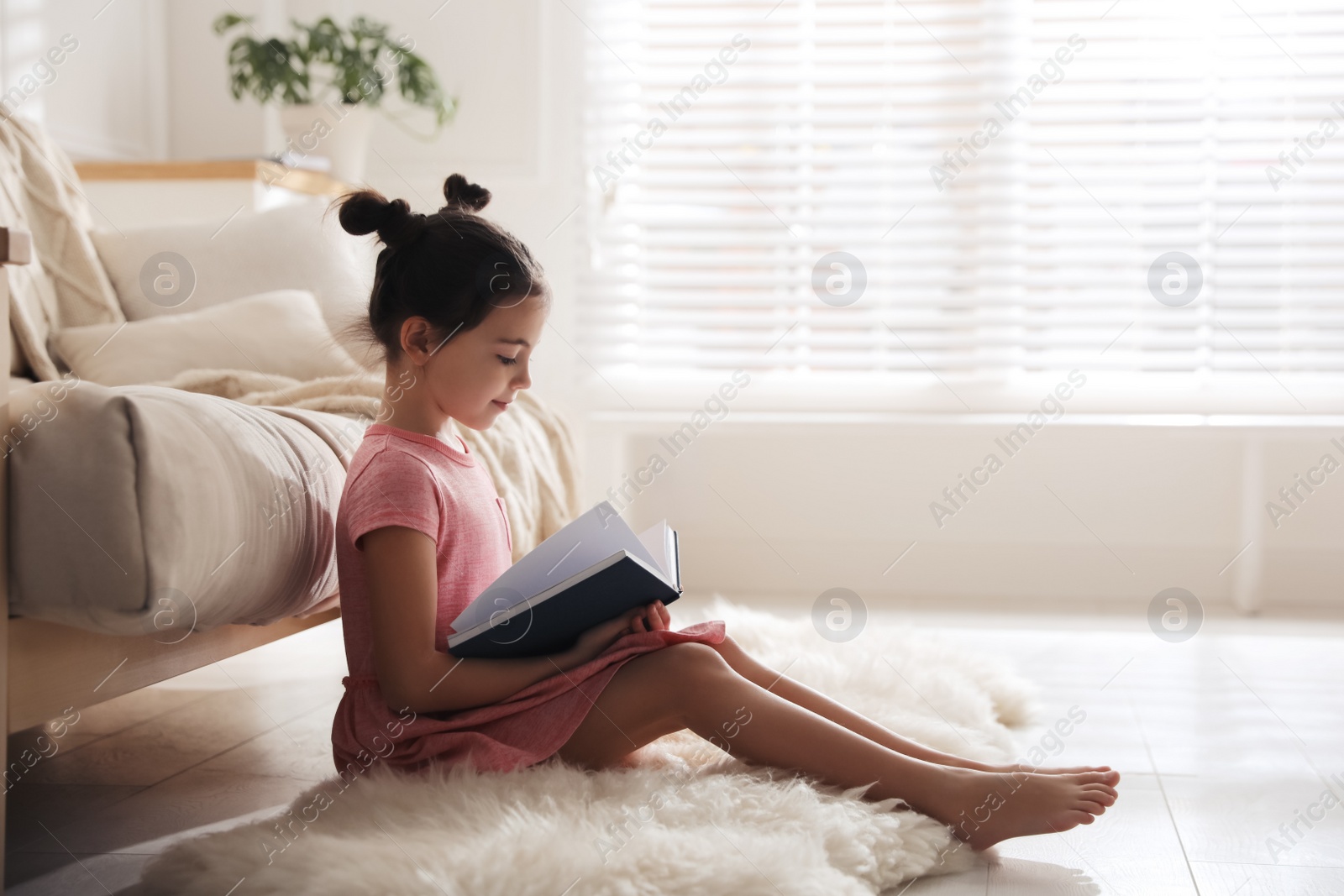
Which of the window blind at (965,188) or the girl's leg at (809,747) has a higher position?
the window blind at (965,188)

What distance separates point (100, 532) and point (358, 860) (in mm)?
321

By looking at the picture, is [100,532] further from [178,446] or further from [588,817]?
[588,817]

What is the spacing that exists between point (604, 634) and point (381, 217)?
1.46 ft

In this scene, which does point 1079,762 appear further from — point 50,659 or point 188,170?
point 188,170

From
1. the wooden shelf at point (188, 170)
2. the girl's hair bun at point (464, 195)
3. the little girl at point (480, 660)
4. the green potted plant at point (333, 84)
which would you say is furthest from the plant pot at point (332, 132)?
the little girl at point (480, 660)

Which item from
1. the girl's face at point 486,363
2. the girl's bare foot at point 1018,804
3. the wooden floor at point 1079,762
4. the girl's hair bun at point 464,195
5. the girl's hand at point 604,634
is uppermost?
the girl's hair bun at point 464,195

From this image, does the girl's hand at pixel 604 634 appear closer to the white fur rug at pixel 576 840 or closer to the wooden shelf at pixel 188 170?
the white fur rug at pixel 576 840

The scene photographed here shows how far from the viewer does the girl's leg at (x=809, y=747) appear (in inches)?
40.6

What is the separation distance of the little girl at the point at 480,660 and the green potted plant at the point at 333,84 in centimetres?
151

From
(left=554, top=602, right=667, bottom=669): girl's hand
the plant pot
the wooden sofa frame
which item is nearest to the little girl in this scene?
(left=554, top=602, right=667, bottom=669): girl's hand

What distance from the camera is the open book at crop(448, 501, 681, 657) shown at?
3.19ft

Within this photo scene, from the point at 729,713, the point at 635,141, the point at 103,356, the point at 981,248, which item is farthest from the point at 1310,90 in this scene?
the point at 103,356

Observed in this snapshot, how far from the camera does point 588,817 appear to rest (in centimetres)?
97

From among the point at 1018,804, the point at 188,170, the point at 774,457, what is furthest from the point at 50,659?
the point at 774,457
